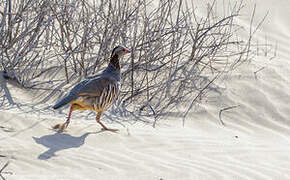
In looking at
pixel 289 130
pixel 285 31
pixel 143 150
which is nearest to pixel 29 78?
pixel 143 150

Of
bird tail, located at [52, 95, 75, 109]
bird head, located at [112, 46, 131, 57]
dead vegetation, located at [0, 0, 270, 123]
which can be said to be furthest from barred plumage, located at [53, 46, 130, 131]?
dead vegetation, located at [0, 0, 270, 123]

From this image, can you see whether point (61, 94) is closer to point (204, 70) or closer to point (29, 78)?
point (29, 78)

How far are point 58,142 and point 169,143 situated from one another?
1.30 m

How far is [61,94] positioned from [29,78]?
0.53 m

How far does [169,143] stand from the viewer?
624 cm

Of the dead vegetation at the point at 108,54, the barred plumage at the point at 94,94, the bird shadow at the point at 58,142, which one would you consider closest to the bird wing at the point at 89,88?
the barred plumage at the point at 94,94

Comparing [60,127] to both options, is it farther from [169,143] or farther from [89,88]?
[169,143]

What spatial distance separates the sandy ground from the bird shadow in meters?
0.01

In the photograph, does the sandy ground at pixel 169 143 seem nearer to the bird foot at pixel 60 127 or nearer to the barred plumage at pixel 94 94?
the bird foot at pixel 60 127

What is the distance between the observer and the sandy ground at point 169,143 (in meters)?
5.11

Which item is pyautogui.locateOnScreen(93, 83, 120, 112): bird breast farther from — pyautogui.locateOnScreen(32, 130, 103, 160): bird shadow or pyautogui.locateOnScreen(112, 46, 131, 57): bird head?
pyautogui.locateOnScreen(112, 46, 131, 57): bird head

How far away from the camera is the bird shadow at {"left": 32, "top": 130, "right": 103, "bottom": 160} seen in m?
5.42

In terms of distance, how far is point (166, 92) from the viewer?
25.6ft

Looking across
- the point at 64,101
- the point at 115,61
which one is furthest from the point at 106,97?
the point at 115,61
